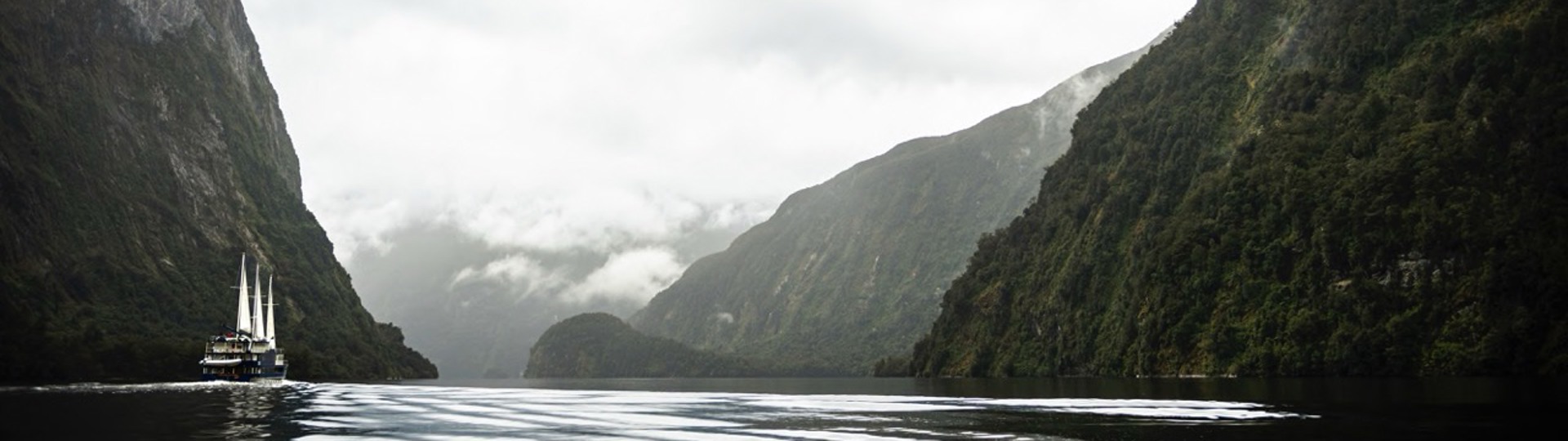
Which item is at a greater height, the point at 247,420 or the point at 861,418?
the point at 247,420

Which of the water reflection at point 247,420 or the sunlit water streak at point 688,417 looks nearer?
the sunlit water streak at point 688,417

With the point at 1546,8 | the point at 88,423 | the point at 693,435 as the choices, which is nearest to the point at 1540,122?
the point at 1546,8

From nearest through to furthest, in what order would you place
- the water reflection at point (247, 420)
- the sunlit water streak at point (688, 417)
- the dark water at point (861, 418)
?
1. the dark water at point (861, 418)
2. the sunlit water streak at point (688, 417)
3. the water reflection at point (247, 420)

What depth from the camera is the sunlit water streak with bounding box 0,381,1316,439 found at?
170ft

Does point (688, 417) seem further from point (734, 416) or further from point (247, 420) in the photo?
point (247, 420)

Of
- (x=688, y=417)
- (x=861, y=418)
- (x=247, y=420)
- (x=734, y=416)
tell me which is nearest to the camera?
(x=247, y=420)

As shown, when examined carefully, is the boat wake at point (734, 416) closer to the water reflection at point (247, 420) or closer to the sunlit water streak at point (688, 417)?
the sunlit water streak at point (688, 417)

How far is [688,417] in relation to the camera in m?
68.8

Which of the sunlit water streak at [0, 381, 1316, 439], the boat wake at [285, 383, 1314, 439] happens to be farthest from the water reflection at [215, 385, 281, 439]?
the boat wake at [285, 383, 1314, 439]

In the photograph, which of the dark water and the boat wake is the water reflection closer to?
the dark water

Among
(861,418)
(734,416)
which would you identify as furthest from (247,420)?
(861,418)

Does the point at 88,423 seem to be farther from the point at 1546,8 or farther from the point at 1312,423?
the point at 1546,8

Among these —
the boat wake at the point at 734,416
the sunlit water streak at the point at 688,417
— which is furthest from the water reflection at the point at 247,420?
the boat wake at the point at 734,416

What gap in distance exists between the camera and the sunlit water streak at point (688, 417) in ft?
170
